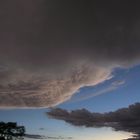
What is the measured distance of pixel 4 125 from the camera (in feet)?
343

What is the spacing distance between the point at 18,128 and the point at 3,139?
6937 millimetres

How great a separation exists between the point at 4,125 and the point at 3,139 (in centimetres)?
701

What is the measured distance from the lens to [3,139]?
322 ft

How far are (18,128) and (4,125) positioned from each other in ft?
13.1

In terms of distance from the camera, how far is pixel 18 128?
104 meters

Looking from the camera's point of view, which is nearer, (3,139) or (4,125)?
(3,139)
